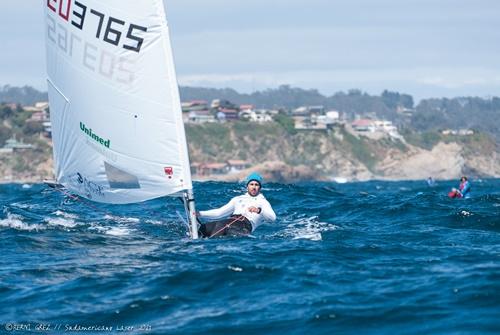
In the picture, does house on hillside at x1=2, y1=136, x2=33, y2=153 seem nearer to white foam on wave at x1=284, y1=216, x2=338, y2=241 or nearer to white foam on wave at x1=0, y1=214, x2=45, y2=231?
white foam on wave at x1=0, y1=214, x2=45, y2=231

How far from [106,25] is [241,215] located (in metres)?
3.82

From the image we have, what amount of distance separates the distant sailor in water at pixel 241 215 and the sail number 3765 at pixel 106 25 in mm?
2998

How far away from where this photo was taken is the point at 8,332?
10445mm

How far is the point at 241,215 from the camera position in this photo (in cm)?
1670

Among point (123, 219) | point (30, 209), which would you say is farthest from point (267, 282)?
point (30, 209)

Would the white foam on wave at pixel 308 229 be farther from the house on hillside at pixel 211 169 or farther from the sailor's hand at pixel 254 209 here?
the house on hillside at pixel 211 169

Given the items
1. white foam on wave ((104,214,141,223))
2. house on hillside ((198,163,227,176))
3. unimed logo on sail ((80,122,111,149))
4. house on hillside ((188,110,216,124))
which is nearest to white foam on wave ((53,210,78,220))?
white foam on wave ((104,214,141,223))

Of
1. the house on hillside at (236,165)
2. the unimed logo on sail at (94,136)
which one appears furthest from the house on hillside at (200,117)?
the unimed logo on sail at (94,136)

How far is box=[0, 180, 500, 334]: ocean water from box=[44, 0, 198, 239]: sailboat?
3.37ft

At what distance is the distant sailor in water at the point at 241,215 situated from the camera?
16375 mm

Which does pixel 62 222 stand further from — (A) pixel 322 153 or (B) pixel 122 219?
(A) pixel 322 153

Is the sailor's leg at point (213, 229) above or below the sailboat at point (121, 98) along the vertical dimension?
below

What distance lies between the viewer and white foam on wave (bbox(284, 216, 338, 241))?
16328 millimetres

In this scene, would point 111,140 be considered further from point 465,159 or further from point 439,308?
point 465,159
